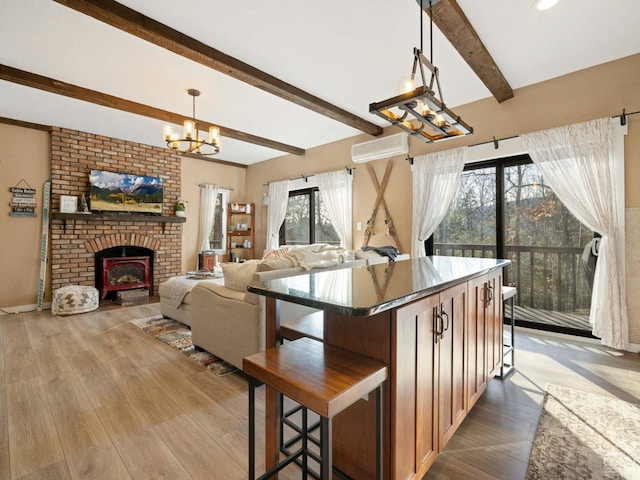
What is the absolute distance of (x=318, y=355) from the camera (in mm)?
1216

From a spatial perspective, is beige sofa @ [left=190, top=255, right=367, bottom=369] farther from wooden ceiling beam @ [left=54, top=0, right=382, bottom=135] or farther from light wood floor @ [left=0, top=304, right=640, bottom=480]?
wooden ceiling beam @ [left=54, top=0, right=382, bottom=135]

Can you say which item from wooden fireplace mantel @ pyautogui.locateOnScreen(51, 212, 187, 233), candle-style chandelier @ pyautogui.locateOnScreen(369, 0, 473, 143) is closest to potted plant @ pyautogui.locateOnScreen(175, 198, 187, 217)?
wooden fireplace mantel @ pyautogui.locateOnScreen(51, 212, 187, 233)

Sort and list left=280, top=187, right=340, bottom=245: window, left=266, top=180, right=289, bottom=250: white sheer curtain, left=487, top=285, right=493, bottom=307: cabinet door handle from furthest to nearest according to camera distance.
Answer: left=266, top=180, right=289, bottom=250: white sheer curtain < left=280, top=187, right=340, bottom=245: window < left=487, top=285, right=493, bottom=307: cabinet door handle

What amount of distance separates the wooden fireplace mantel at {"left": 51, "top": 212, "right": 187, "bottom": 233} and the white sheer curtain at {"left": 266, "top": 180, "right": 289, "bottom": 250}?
5.43 feet

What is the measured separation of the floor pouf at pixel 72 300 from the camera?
13.5 ft

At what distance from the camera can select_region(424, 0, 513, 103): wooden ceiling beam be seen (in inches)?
81.6

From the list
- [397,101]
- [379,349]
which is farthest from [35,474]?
[397,101]

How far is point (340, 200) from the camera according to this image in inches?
200

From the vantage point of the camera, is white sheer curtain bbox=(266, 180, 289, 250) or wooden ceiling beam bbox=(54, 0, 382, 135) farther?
white sheer curtain bbox=(266, 180, 289, 250)

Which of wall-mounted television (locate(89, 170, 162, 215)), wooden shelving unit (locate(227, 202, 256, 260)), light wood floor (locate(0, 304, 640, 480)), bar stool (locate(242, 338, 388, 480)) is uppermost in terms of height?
wall-mounted television (locate(89, 170, 162, 215))

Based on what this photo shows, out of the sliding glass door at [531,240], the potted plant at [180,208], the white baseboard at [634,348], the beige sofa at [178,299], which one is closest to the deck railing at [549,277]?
the sliding glass door at [531,240]

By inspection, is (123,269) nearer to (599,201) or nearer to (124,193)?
(124,193)

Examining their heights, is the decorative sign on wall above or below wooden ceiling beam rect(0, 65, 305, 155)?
below

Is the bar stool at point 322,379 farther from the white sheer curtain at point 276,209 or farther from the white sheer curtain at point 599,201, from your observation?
the white sheer curtain at point 276,209
